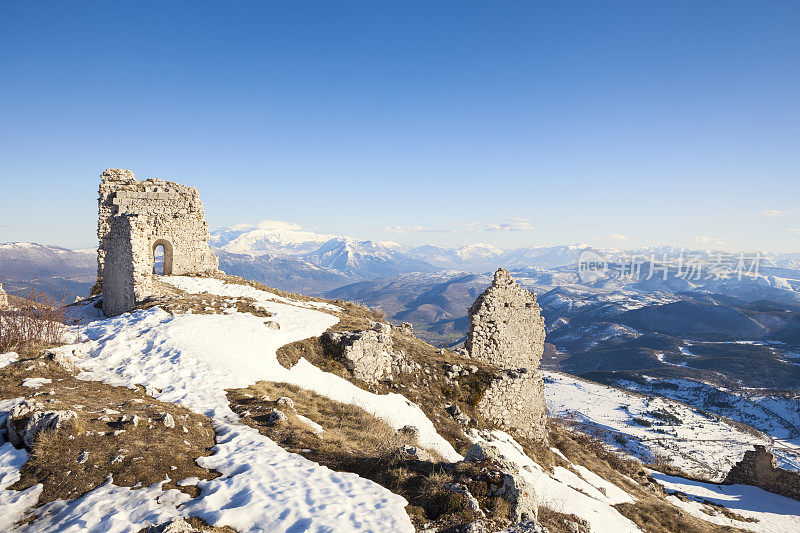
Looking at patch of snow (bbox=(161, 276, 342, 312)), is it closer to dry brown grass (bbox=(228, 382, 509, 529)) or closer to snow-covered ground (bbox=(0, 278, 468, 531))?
snow-covered ground (bbox=(0, 278, 468, 531))

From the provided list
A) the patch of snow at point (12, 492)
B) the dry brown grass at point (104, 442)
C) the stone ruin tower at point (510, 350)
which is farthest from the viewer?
the stone ruin tower at point (510, 350)

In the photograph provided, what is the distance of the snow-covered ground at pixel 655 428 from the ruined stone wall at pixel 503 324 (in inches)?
1674

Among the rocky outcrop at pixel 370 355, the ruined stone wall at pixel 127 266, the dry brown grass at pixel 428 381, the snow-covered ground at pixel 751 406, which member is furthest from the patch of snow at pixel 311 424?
the snow-covered ground at pixel 751 406

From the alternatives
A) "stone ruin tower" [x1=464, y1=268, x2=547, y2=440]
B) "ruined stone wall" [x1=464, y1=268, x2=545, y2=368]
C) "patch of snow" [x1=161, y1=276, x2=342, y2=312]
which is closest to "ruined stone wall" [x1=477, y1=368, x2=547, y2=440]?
"stone ruin tower" [x1=464, y1=268, x2=547, y2=440]

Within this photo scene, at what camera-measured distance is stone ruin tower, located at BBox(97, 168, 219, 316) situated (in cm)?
2339

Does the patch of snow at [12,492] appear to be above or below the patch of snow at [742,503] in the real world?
above

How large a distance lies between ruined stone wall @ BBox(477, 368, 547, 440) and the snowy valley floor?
5.04 ft

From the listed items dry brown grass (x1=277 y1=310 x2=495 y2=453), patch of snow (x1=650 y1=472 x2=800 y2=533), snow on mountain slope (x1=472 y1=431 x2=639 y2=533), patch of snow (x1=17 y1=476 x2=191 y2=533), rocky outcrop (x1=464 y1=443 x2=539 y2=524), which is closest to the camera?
patch of snow (x1=17 y1=476 x2=191 y2=533)

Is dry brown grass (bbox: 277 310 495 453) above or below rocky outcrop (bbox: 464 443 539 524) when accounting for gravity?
below

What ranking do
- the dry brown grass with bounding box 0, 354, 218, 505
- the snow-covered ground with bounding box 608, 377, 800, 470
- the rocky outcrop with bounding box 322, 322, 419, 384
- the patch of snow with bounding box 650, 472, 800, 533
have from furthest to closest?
the snow-covered ground with bounding box 608, 377, 800, 470 < the patch of snow with bounding box 650, 472, 800, 533 < the rocky outcrop with bounding box 322, 322, 419, 384 < the dry brown grass with bounding box 0, 354, 218, 505

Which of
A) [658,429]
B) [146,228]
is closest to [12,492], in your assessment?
[146,228]

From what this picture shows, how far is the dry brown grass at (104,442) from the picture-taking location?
22.9ft

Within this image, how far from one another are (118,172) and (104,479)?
2872 cm

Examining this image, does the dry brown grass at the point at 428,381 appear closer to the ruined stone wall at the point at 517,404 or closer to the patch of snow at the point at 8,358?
the ruined stone wall at the point at 517,404
